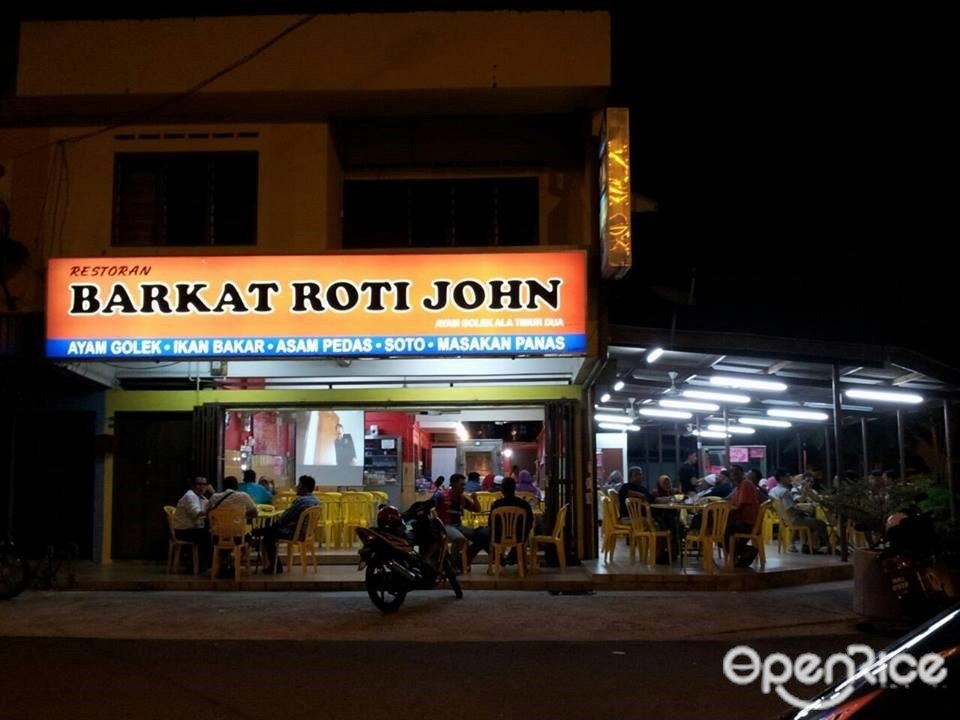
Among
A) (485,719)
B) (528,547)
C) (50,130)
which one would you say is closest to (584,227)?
(528,547)

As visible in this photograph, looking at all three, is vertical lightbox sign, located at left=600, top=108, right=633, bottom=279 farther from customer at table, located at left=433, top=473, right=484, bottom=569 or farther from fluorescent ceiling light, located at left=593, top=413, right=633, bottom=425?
fluorescent ceiling light, located at left=593, top=413, right=633, bottom=425

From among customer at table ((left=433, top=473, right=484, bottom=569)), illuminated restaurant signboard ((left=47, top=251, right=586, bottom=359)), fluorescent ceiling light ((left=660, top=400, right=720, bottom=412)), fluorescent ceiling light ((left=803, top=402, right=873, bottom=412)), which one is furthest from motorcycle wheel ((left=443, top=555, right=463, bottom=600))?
fluorescent ceiling light ((left=660, top=400, right=720, bottom=412))

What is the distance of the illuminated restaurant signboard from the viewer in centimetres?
1202

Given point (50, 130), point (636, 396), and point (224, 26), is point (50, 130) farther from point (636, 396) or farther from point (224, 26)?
point (636, 396)

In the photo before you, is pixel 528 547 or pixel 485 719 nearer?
pixel 485 719

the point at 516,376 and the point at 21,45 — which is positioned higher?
the point at 21,45

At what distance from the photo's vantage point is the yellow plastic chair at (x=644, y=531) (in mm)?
13148

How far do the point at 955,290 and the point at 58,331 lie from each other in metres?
18.6

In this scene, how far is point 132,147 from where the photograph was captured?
14.0m

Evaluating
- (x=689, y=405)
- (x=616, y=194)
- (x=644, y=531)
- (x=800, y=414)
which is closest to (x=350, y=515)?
(x=644, y=531)

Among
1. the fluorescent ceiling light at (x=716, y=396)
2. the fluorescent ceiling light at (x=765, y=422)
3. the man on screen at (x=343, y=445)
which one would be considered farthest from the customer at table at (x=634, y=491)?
the fluorescent ceiling light at (x=765, y=422)

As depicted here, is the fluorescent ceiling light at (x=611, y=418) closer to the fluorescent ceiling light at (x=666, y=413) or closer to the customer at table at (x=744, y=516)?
the fluorescent ceiling light at (x=666, y=413)

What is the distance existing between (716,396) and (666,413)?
12.4 ft

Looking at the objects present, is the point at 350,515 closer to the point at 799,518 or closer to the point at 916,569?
the point at 799,518
